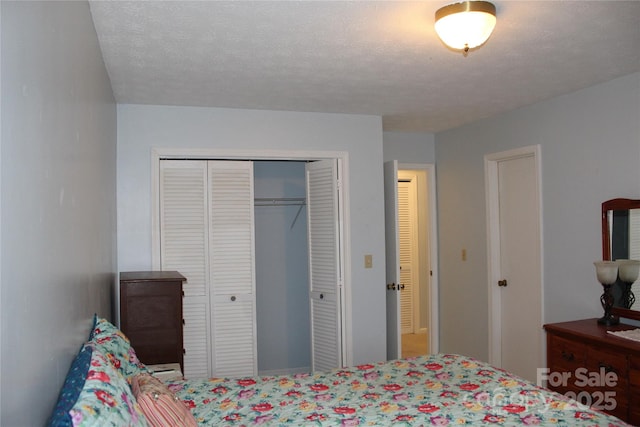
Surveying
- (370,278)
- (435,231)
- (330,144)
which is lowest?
(370,278)

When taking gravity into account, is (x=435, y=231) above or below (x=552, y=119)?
below

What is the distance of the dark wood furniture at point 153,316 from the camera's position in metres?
3.07

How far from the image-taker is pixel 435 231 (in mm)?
5535

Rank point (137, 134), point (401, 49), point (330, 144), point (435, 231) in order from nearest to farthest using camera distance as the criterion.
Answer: point (401, 49), point (137, 134), point (330, 144), point (435, 231)

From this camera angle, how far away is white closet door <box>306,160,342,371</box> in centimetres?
444

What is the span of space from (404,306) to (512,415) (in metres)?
5.03

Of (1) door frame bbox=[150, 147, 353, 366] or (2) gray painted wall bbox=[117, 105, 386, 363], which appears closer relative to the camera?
(2) gray painted wall bbox=[117, 105, 386, 363]

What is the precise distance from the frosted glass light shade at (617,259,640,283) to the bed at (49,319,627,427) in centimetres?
136

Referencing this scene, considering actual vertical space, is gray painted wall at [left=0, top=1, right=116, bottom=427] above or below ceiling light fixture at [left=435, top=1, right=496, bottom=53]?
below

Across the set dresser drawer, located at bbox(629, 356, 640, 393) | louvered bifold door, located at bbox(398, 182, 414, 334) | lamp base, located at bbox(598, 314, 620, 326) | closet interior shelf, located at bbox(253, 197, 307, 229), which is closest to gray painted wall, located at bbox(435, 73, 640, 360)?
lamp base, located at bbox(598, 314, 620, 326)

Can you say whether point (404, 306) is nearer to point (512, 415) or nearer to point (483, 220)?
point (483, 220)

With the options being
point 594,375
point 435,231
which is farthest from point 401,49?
point 435,231

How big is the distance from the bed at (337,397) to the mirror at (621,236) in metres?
1.33

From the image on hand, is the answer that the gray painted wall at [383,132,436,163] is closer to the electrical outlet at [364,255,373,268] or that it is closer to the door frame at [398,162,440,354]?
the door frame at [398,162,440,354]
